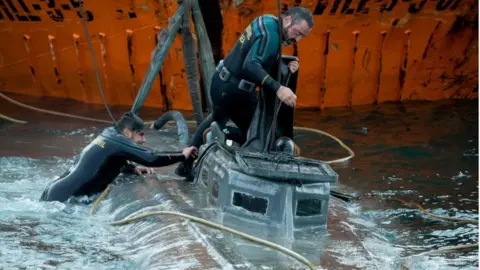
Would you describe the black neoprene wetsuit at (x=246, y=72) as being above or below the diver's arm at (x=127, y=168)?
above

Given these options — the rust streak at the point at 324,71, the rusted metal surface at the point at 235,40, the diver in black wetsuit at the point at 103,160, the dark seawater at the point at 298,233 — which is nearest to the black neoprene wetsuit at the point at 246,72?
the diver in black wetsuit at the point at 103,160

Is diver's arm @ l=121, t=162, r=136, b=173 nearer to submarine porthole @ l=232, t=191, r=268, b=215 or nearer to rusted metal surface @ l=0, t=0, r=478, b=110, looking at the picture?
submarine porthole @ l=232, t=191, r=268, b=215

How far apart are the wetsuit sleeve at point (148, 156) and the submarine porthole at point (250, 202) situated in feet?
5.15

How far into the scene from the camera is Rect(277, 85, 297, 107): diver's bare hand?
6824 millimetres

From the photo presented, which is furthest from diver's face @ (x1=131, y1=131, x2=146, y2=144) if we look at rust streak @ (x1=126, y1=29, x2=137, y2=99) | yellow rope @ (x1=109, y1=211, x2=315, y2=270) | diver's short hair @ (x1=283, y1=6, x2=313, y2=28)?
rust streak @ (x1=126, y1=29, x2=137, y2=99)

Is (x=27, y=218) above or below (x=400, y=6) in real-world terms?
below

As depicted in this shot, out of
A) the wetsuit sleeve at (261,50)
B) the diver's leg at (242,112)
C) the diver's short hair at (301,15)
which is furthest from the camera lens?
the diver's leg at (242,112)

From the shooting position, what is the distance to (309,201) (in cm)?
650

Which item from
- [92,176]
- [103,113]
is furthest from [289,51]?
[92,176]

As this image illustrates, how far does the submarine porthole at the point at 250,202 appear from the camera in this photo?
Result: 6.42 meters

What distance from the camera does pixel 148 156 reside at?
7.86 metres

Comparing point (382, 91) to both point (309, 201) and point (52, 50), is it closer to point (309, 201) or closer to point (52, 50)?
point (52, 50)

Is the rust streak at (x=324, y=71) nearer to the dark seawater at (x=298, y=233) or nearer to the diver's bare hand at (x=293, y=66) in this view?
the dark seawater at (x=298, y=233)

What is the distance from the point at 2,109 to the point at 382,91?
275 inches
